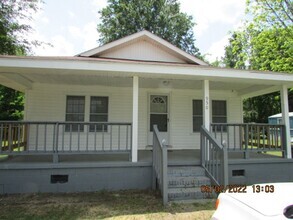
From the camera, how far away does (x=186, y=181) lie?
206 inches

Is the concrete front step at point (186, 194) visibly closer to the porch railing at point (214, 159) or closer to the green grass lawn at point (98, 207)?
the green grass lawn at point (98, 207)

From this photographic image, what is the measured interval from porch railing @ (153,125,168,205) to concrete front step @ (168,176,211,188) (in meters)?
0.31

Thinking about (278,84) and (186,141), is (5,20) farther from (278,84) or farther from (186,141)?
(278,84)

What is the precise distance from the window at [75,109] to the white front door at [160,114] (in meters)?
2.50

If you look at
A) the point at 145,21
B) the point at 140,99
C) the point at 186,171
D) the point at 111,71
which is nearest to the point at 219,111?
the point at 140,99

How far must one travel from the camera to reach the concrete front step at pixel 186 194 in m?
4.80

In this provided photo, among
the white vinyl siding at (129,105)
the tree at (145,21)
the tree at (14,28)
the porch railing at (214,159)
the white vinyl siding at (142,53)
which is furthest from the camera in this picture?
the tree at (145,21)

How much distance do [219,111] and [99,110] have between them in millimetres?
4751

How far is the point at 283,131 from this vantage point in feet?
22.1

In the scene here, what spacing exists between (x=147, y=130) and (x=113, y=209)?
4225mm

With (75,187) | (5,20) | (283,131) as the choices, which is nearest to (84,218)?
(75,187)

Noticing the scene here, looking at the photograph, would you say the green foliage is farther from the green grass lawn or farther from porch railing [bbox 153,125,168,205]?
the green grass lawn

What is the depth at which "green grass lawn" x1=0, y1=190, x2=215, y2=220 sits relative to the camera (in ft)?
13.5

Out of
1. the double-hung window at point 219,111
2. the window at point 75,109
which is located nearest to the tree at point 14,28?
the window at point 75,109
